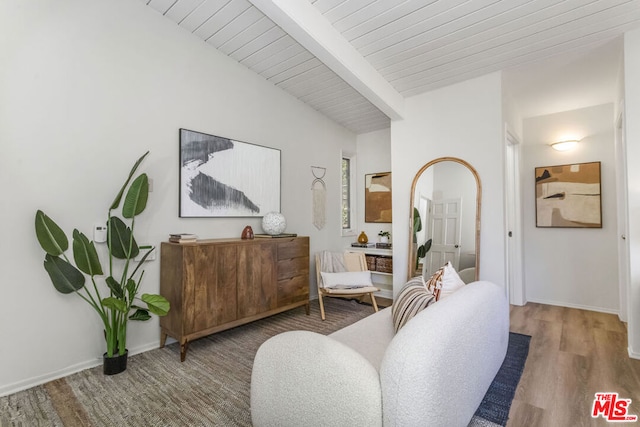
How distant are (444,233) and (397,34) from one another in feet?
6.59

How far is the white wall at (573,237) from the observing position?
3.61m

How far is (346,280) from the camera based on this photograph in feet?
11.9

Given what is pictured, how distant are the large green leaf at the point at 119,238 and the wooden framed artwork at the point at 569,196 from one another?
4.55 m

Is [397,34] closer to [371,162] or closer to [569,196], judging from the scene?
[371,162]

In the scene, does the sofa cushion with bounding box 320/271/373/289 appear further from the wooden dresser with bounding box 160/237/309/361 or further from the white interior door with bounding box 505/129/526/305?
the white interior door with bounding box 505/129/526/305

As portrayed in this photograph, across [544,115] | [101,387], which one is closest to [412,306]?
[101,387]

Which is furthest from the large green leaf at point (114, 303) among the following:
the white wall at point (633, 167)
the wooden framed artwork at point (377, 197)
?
the white wall at point (633, 167)

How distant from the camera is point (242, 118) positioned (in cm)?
348

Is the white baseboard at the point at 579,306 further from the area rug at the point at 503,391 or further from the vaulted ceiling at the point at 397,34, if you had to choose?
the vaulted ceiling at the point at 397,34

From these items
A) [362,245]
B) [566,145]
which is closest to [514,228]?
[566,145]

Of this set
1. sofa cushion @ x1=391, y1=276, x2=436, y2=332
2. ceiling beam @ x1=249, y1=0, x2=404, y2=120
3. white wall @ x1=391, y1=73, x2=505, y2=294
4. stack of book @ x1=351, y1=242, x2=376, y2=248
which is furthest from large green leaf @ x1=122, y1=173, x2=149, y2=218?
stack of book @ x1=351, y1=242, x2=376, y2=248

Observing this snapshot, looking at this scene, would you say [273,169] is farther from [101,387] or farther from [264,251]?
[101,387]

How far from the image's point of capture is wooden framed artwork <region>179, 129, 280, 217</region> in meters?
2.98

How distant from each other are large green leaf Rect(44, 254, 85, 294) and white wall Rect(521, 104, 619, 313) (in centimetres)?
481
